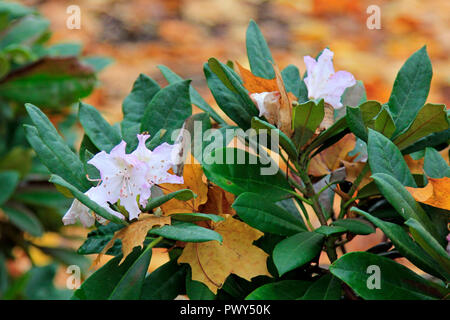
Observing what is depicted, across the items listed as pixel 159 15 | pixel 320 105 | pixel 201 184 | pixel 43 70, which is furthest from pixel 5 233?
pixel 159 15

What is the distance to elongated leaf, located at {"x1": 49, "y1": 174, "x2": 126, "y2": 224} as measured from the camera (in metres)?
0.41

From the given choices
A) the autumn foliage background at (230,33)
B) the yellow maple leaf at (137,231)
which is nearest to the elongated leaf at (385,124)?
the yellow maple leaf at (137,231)

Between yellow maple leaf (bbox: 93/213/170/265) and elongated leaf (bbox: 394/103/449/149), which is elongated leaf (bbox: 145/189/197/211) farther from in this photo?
elongated leaf (bbox: 394/103/449/149)

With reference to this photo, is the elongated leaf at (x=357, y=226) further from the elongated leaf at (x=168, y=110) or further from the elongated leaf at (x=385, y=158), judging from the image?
the elongated leaf at (x=168, y=110)

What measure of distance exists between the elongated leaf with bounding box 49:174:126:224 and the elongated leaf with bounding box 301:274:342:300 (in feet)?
0.61

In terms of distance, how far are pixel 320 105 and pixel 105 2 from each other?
9.04 feet

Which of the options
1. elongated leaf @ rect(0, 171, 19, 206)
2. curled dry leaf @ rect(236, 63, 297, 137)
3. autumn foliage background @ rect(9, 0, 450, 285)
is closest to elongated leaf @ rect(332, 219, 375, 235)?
curled dry leaf @ rect(236, 63, 297, 137)

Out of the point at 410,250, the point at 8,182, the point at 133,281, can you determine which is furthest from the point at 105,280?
the point at 8,182

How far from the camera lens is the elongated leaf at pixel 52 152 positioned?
1.54 feet

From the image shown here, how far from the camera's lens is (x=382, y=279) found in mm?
437

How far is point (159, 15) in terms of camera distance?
2.94 meters

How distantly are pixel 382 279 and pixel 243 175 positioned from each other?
15 cm

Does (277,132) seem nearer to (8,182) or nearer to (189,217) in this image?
(189,217)

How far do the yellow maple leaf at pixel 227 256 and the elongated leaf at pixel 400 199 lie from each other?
13 centimetres
